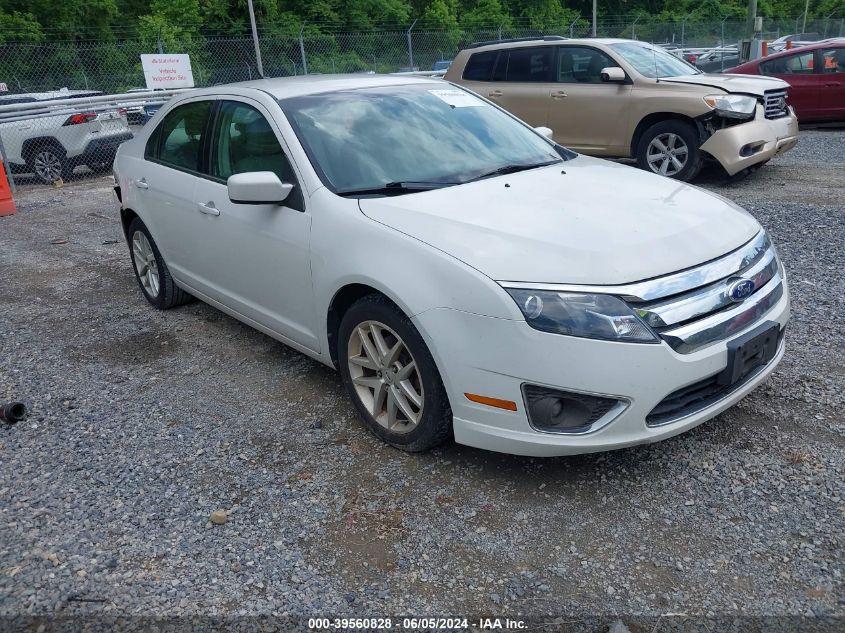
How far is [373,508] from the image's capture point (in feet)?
9.84

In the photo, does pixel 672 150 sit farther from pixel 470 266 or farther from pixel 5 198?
pixel 5 198

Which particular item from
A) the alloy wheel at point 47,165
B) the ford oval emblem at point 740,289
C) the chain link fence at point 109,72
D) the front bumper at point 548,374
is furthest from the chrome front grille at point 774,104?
the alloy wheel at point 47,165

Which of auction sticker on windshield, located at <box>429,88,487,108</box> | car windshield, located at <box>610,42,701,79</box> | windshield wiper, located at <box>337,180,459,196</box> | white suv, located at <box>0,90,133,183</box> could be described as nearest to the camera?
windshield wiper, located at <box>337,180,459,196</box>

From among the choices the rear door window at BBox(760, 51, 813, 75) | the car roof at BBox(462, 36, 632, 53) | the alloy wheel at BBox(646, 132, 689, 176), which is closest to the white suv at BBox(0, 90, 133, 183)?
the car roof at BBox(462, 36, 632, 53)

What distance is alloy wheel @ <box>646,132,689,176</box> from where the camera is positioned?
28.0 feet

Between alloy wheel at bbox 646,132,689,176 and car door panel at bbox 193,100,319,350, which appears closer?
car door panel at bbox 193,100,319,350

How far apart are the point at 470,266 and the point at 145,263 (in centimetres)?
356

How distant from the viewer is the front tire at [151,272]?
17.4 feet

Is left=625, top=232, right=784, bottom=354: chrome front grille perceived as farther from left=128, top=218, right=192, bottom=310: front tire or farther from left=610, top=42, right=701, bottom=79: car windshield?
left=610, top=42, right=701, bottom=79: car windshield

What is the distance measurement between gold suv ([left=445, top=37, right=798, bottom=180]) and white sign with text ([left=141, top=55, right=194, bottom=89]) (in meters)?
8.56

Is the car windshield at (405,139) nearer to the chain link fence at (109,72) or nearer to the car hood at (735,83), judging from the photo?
the car hood at (735,83)

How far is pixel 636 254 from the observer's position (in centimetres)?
284

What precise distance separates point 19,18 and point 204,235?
30.5 metres

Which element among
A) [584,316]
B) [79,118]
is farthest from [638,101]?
[79,118]
